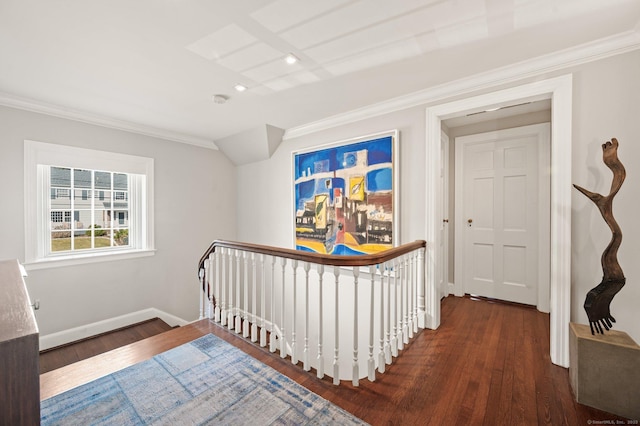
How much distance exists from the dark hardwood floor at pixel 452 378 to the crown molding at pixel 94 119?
266cm

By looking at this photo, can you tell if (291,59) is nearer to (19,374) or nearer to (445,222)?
(19,374)

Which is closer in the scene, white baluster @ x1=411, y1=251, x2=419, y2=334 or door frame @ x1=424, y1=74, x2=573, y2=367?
door frame @ x1=424, y1=74, x2=573, y2=367

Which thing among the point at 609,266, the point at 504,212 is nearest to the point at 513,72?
the point at 609,266

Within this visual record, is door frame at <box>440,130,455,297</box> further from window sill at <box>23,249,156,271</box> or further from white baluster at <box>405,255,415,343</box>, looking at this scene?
window sill at <box>23,249,156,271</box>

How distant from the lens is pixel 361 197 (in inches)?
124

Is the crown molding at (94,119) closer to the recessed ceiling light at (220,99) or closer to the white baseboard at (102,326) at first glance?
the recessed ceiling light at (220,99)

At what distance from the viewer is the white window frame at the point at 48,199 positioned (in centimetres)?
288

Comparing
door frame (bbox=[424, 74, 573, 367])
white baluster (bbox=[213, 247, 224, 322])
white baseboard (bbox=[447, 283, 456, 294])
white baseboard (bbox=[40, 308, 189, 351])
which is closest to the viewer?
door frame (bbox=[424, 74, 573, 367])

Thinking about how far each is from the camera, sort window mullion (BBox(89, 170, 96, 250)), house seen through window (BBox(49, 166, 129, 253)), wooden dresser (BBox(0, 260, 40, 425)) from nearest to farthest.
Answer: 1. wooden dresser (BBox(0, 260, 40, 425))
2. house seen through window (BBox(49, 166, 129, 253))
3. window mullion (BBox(89, 170, 96, 250))

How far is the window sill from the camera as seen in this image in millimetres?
2931

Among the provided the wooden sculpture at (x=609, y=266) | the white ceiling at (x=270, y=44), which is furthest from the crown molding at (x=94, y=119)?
the wooden sculpture at (x=609, y=266)

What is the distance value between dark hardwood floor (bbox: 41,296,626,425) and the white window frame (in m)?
1.60

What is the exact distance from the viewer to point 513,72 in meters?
2.19

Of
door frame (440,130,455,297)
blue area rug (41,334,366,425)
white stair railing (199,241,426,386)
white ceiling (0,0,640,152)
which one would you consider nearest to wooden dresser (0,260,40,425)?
blue area rug (41,334,366,425)
